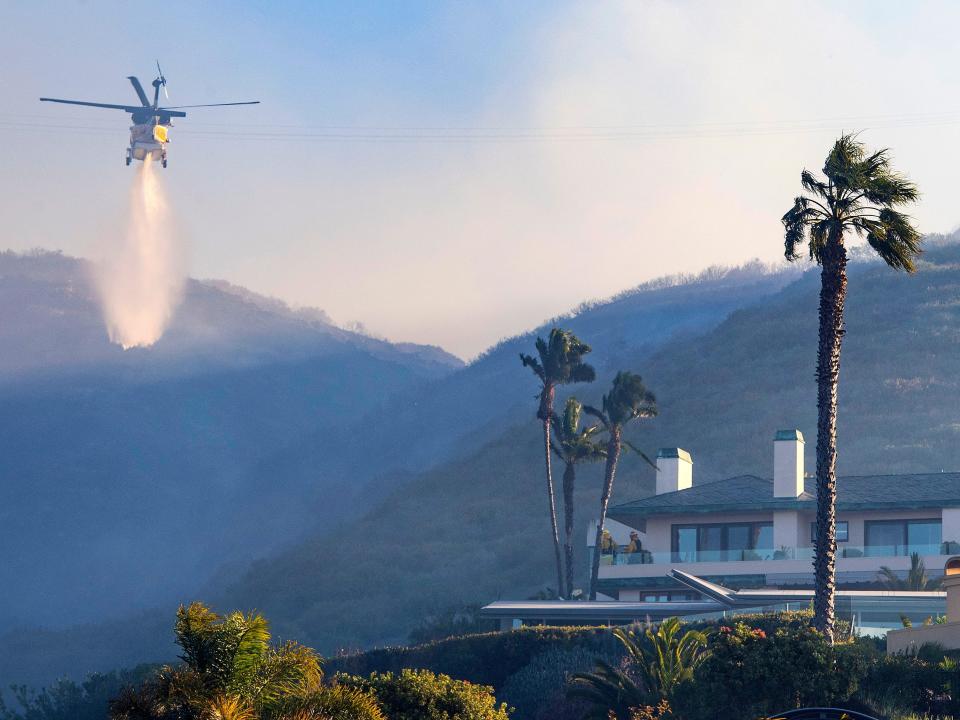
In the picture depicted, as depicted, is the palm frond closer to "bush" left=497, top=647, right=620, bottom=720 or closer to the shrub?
the shrub

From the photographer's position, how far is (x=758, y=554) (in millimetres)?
63656

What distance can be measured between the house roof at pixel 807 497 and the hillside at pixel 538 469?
47.4 m

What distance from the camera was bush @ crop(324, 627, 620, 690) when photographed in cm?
5012

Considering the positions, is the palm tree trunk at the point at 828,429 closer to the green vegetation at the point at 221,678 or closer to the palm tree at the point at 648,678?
the palm tree at the point at 648,678

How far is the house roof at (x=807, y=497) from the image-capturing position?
2479 inches

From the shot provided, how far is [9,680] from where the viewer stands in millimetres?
150500

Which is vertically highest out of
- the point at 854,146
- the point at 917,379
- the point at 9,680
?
the point at 917,379

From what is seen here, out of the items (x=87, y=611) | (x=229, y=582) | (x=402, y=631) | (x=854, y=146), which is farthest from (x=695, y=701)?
(x=87, y=611)

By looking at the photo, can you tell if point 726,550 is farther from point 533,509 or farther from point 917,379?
point 917,379

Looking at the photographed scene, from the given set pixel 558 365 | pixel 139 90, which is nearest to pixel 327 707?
pixel 558 365

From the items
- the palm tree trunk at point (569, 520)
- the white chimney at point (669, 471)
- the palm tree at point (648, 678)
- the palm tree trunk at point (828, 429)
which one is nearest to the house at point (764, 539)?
the white chimney at point (669, 471)

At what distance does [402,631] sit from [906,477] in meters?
55.9

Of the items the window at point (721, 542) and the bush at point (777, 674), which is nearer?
the bush at point (777, 674)

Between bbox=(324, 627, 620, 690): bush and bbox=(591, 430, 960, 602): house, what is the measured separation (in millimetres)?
13364
